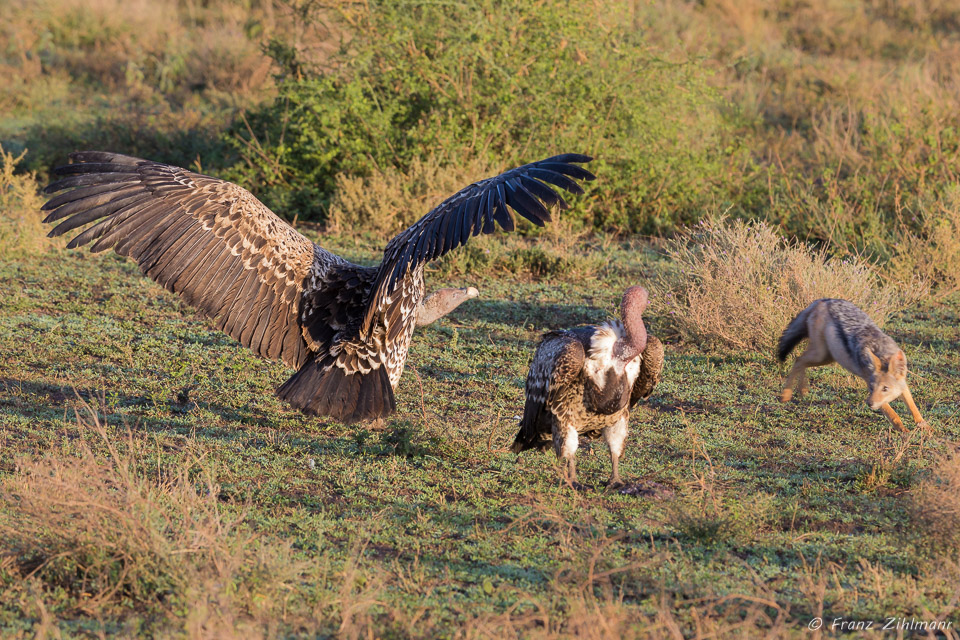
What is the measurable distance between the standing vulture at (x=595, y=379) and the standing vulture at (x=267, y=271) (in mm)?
689

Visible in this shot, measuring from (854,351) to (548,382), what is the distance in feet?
5.32

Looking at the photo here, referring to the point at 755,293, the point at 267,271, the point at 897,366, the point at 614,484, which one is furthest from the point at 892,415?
the point at 267,271

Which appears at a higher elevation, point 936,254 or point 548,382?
point 936,254

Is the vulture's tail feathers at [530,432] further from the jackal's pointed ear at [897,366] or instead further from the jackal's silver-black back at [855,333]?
the jackal's pointed ear at [897,366]

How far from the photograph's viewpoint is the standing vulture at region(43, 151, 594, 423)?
5.26 meters

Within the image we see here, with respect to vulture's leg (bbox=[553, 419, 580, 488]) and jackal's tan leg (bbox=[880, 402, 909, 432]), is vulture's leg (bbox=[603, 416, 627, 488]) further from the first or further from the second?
jackal's tan leg (bbox=[880, 402, 909, 432])

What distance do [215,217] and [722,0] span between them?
49.6 ft

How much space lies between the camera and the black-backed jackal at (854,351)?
5.11 metres

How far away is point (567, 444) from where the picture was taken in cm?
509

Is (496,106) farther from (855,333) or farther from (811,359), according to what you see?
(855,333)

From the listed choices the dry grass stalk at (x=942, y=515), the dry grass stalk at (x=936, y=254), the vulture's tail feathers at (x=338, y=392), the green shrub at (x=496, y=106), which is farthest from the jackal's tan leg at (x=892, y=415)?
the green shrub at (x=496, y=106)

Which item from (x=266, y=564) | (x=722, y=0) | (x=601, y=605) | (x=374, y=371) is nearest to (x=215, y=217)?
(x=374, y=371)

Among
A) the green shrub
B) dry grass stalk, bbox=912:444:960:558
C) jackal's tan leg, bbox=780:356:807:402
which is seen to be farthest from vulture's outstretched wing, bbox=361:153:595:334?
the green shrub

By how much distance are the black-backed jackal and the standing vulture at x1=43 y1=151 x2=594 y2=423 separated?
64.1 inches
